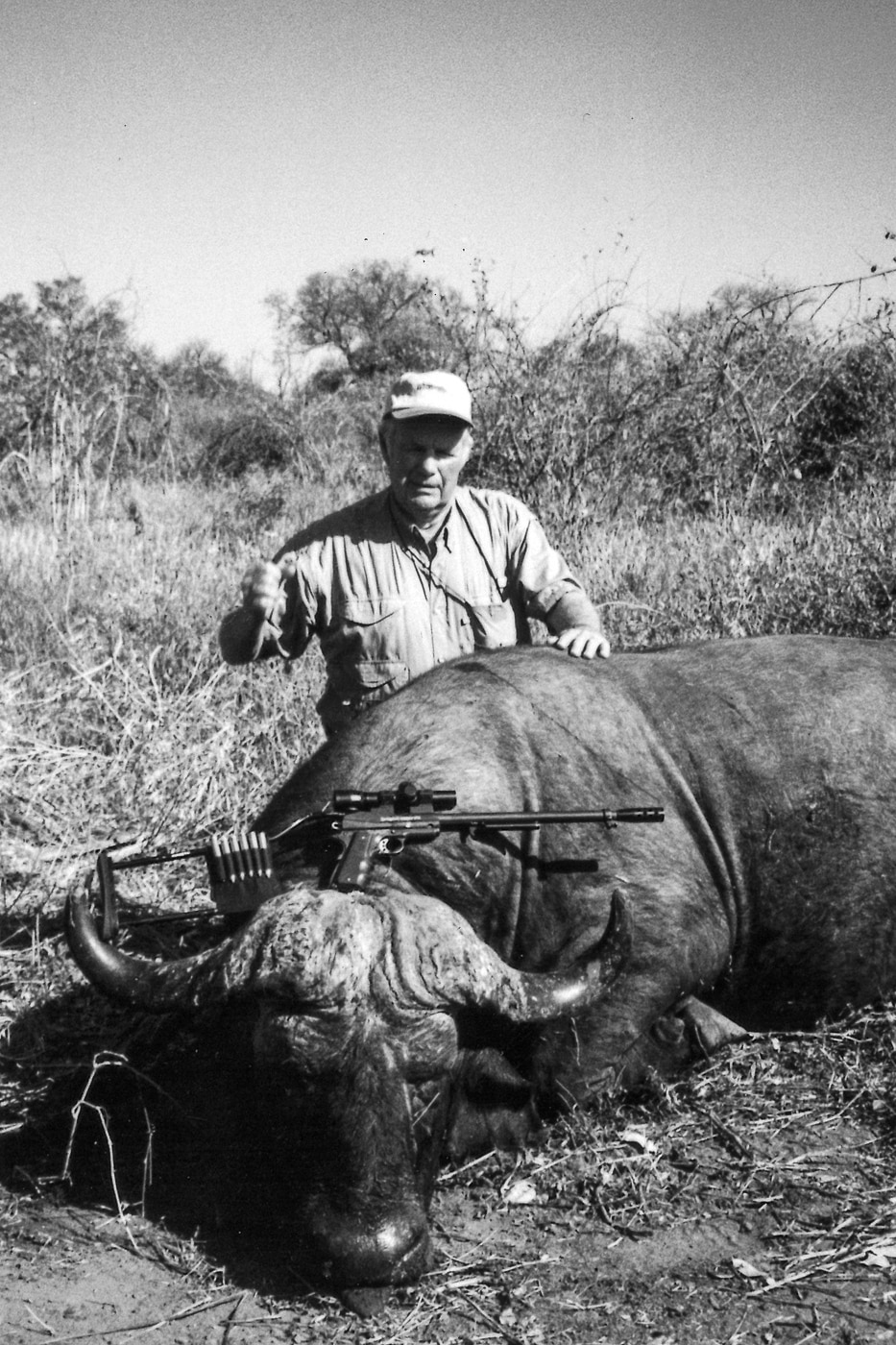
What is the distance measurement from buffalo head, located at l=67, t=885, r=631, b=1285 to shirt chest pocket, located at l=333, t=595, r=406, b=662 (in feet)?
6.32

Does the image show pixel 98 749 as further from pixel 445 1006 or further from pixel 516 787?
pixel 445 1006

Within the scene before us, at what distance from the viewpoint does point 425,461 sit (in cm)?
495

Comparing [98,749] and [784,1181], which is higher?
[98,749]

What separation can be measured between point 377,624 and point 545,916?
67.7 inches

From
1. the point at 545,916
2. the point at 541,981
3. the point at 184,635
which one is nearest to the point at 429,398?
the point at 545,916

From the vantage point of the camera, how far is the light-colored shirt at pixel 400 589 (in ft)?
16.5

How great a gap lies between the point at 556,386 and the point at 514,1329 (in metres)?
8.60

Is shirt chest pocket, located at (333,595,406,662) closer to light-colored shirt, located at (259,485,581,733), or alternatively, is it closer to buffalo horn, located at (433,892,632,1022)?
light-colored shirt, located at (259,485,581,733)

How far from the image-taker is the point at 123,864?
359cm

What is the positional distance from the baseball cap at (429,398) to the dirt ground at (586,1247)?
2.67 meters

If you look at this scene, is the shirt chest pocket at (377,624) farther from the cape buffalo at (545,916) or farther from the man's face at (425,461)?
the cape buffalo at (545,916)

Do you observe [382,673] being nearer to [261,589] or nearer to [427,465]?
[261,589]

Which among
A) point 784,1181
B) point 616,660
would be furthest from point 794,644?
point 784,1181


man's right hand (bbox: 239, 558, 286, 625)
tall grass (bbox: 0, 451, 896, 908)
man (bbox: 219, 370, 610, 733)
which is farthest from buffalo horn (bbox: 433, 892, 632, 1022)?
tall grass (bbox: 0, 451, 896, 908)
